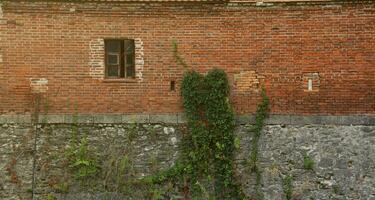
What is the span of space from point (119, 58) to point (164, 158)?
2.35m

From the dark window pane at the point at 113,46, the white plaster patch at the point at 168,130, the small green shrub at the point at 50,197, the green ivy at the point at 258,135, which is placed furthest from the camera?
the dark window pane at the point at 113,46

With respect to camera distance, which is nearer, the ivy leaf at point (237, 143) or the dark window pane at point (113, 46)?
the ivy leaf at point (237, 143)

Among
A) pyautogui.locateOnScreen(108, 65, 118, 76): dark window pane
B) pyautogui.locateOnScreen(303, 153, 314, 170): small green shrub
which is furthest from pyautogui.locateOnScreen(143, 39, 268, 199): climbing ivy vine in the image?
pyautogui.locateOnScreen(108, 65, 118, 76): dark window pane

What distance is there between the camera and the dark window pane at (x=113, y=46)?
34.4 feet

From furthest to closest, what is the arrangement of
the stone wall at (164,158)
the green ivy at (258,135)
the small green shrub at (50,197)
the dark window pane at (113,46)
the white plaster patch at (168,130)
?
1. the dark window pane at (113,46)
2. the white plaster patch at (168,130)
3. the green ivy at (258,135)
4. the stone wall at (164,158)
5. the small green shrub at (50,197)

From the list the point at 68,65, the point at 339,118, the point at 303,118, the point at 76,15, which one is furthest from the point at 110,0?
the point at 339,118

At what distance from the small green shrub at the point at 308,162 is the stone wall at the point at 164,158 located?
2.5 inches

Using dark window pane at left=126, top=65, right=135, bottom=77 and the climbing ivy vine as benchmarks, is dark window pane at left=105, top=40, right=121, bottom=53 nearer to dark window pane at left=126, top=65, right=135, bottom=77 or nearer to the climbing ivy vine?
dark window pane at left=126, top=65, right=135, bottom=77

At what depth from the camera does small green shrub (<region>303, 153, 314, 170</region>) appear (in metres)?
10.1

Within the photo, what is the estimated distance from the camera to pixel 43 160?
10.1 meters

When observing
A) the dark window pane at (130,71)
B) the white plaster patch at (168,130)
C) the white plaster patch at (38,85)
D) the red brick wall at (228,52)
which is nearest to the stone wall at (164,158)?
the white plaster patch at (168,130)

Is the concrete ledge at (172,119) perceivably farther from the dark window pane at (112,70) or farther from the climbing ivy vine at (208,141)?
the dark window pane at (112,70)

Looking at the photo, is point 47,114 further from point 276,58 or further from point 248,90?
point 276,58

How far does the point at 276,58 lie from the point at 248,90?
35.7 inches
